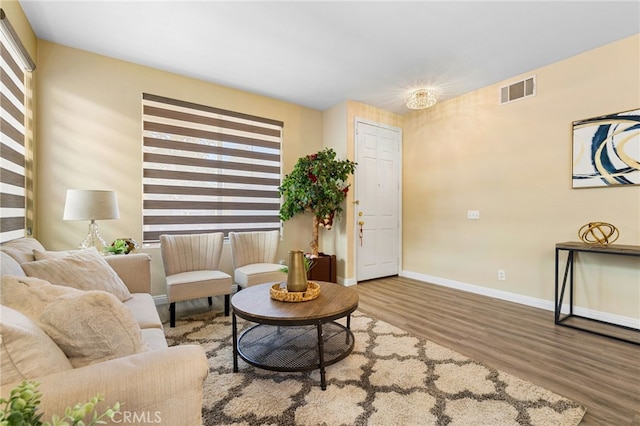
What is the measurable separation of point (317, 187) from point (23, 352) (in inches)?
127

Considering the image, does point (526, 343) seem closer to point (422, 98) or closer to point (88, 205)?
point (422, 98)

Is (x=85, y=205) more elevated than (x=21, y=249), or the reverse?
(x=85, y=205)

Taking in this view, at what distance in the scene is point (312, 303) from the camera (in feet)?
6.67

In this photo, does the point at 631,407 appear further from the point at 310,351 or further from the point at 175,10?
the point at 175,10

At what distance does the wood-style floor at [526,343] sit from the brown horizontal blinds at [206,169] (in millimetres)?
1057

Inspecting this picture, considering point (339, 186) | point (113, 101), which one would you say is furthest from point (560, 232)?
point (113, 101)

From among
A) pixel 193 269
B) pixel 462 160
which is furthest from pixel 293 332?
pixel 462 160

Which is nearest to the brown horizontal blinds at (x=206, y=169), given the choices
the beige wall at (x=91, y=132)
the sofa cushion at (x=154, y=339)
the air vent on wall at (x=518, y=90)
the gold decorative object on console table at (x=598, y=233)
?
the beige wall at (x=91, y=132)

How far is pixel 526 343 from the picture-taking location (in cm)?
243

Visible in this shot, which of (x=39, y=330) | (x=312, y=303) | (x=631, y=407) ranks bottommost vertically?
(x=631, y=407)

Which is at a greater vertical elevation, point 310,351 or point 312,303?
point 312,303

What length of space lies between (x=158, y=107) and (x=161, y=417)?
3.49 meters

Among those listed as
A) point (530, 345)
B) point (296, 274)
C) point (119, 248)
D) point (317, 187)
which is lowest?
point (530, 345)

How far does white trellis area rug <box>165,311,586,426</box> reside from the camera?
1.55m
